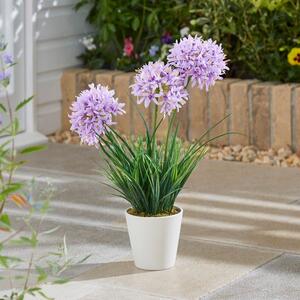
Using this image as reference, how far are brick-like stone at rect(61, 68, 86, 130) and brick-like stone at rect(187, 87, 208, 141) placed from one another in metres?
0.79

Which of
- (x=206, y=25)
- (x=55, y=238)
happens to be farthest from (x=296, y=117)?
(x=55, y=238)

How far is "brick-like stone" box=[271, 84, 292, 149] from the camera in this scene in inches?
233

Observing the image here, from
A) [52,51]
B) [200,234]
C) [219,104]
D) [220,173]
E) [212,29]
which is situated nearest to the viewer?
[200,234]

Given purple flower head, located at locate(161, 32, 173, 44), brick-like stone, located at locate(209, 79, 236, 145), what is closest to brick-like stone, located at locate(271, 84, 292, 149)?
brick-like stone, located at locate(209, 79, 236, 145)

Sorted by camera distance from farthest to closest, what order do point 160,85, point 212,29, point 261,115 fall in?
1. point 212,29
2. point 261,115
3. point 160,85

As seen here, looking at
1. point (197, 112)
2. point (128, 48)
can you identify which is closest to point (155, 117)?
point (197, 112)

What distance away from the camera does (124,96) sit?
21.1 ft

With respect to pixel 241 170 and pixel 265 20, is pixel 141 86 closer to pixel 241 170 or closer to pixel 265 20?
pixel 241 170

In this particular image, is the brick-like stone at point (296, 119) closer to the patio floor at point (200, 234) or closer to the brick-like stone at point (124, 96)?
the patio floor at point (200, 234)

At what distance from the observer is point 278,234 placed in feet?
14.2

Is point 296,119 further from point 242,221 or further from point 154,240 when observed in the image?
point 154,240

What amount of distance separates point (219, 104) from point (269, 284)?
258cm

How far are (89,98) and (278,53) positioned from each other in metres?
2.82

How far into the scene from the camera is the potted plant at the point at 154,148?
3.57 meters
